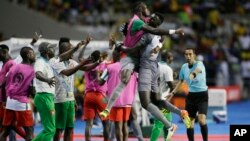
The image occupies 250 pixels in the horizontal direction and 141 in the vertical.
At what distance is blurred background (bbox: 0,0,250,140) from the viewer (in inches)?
1438

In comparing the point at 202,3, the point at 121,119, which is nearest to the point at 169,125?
the point at 121,119

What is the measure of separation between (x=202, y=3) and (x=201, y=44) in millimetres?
2890

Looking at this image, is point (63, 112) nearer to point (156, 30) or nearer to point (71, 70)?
point (71, 70)

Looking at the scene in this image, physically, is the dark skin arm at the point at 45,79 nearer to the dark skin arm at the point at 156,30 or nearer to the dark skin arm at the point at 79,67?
the dark skin arm at the point at 79,67

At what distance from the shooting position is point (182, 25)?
40.2 meters

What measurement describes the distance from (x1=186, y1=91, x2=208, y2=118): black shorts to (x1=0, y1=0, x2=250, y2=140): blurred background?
14.5 meters

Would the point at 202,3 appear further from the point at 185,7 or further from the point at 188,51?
the point at 188,51

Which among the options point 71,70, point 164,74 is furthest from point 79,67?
point 164,74

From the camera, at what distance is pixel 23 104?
683 inches

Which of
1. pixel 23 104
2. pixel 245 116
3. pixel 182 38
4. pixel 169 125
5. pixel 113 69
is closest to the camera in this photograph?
pixel 169 125

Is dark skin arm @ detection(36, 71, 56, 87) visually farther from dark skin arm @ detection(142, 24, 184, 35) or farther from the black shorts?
the black shorts

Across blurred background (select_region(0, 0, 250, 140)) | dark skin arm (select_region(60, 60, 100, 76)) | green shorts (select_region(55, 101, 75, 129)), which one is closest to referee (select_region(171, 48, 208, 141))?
dark skin arm (select_region(60, 60, 100, 76))

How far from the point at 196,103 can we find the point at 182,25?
847 inches

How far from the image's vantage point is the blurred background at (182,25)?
120 ft
